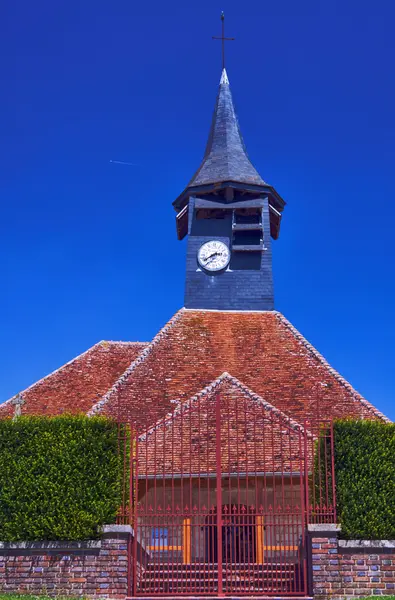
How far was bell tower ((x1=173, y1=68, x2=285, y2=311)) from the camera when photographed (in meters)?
21.8

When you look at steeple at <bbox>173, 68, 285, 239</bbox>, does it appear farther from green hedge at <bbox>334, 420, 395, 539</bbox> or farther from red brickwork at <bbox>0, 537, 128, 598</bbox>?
red brickwork at <bbox>0, 537, 128, 598</bbox>

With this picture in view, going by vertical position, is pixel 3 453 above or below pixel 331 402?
below

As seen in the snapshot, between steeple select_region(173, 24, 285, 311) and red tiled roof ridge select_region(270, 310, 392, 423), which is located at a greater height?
steeple select_region(173, 24, 285, 311)

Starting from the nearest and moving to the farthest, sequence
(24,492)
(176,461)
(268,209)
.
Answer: (24,492), (176,461), (268,209)

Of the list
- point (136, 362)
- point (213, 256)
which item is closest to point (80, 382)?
point (136, 362)

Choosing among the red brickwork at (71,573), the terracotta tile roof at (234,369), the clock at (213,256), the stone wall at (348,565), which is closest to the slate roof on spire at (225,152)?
the clock at (213,256)

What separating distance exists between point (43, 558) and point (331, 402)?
865cm

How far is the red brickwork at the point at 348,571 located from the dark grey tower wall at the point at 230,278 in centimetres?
1188

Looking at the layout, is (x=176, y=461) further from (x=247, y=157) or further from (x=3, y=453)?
(x=247, y=157)

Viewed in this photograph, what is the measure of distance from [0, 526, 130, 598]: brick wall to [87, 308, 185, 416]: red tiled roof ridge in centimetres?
583

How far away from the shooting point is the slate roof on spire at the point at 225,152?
23.5m

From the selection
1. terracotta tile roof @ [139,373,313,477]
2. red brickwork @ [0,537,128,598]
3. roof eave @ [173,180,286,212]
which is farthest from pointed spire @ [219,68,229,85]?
red brickwork @ [0,537,128,598]

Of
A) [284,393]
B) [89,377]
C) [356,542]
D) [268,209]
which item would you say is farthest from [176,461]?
[268,209]

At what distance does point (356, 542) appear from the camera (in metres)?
10.3
